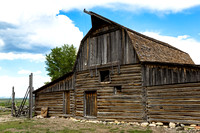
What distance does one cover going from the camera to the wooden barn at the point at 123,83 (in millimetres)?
12688

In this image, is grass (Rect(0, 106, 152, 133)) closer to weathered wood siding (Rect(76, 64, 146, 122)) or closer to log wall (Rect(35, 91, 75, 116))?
weathered wood siding (Rect(76, 64, 146, 122))

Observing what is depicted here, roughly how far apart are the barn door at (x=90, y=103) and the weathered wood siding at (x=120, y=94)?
34cm

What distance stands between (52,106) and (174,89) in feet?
42.6

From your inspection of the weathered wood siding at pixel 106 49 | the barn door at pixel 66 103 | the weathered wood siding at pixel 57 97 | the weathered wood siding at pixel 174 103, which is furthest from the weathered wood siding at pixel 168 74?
the barn door at pixel 66 103

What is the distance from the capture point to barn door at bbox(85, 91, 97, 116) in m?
17.4

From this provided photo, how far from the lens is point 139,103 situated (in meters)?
14.3

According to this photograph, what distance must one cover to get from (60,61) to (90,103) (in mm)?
29417

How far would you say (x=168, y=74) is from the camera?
13.2 metres

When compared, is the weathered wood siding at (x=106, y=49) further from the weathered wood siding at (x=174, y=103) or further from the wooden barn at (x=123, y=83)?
the weathered wood siding at (x=174, y=103)

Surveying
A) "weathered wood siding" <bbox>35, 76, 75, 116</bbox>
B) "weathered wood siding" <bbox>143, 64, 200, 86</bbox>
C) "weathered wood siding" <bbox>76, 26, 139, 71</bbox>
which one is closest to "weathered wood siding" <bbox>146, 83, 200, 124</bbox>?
"weathered wood siding" <bbox>143, 64, 200, 86</bbox>

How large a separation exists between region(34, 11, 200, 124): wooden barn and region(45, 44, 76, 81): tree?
24.2 m

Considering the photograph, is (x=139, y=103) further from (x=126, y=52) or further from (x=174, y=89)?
(x=126, y=52)

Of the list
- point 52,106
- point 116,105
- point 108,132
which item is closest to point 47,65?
point 52,106

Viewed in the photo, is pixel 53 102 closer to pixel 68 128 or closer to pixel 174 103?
pixel 68 128
